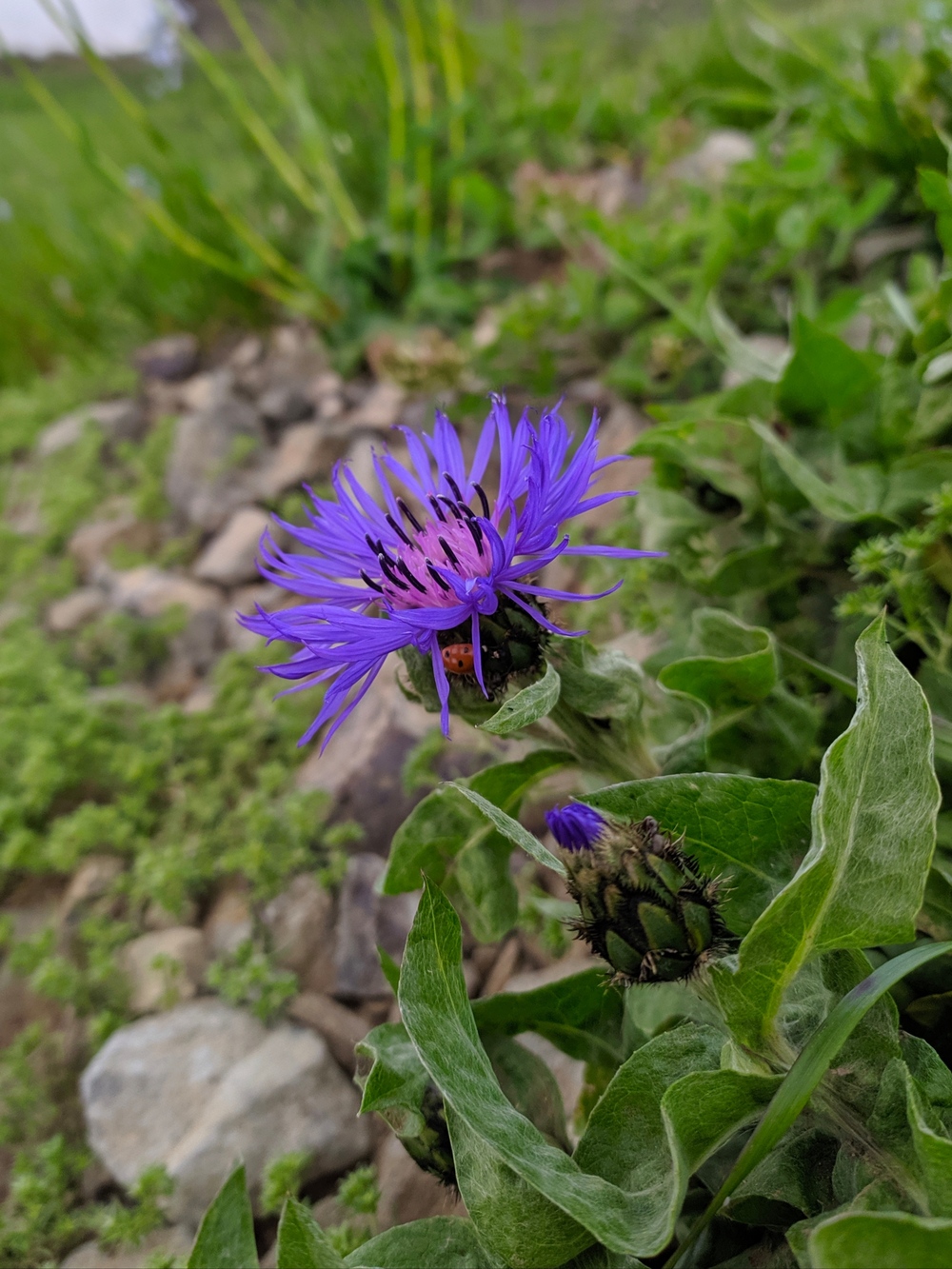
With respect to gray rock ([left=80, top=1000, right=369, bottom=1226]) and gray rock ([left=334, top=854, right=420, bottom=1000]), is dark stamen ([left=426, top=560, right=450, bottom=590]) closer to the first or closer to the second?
gray rock ([left=334, top=854, right=420, bottom=1000])

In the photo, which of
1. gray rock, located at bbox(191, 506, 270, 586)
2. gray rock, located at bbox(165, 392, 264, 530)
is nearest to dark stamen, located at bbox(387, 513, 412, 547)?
gray rock, located at bbox(191, 506, 270, 586)

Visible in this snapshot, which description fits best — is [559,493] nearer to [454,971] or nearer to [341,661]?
[341,661]

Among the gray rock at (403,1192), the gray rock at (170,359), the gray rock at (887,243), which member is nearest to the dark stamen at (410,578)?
the gray rock at (403,1192)

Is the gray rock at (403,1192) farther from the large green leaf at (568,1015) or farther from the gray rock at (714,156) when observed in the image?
the gray rock at (714,156)

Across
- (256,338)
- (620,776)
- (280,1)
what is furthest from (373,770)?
(280,1)

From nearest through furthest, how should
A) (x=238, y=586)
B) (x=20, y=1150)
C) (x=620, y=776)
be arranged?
(x=620, y=776) → (x=20, y=1150) → (x=238, y=586)

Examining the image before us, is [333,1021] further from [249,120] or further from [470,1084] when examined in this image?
[249,120]
